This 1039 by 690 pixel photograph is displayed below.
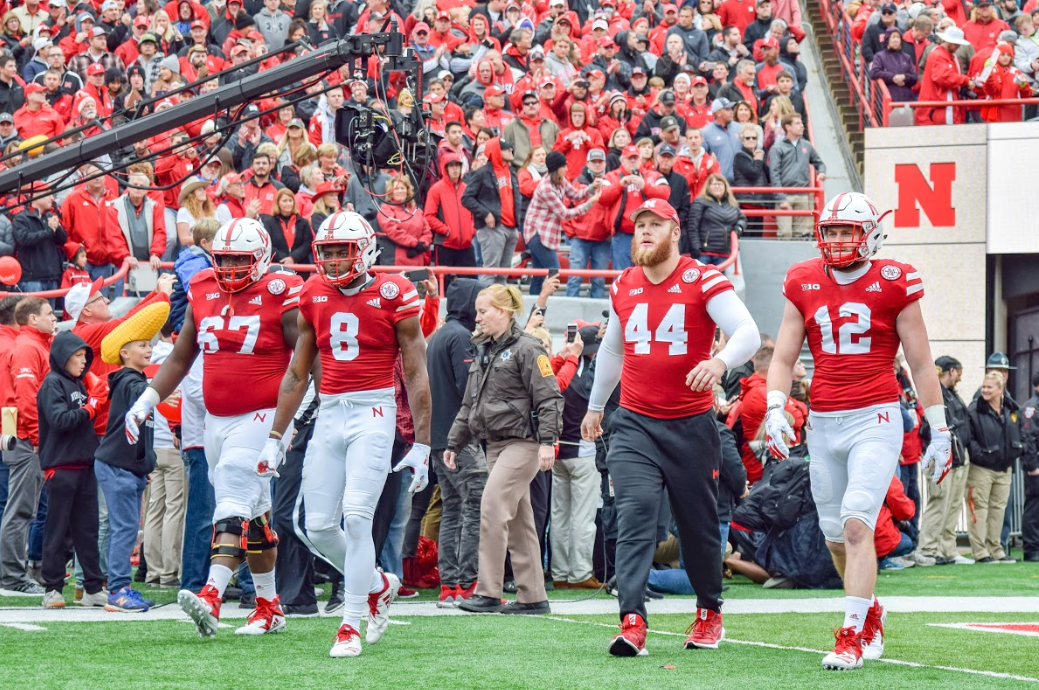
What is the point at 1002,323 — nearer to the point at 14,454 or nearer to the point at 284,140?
the point at 284,140

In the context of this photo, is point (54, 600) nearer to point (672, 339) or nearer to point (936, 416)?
point (672, 339)

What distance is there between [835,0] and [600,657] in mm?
18994

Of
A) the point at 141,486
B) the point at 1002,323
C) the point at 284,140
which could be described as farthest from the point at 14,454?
the point at 1002,323

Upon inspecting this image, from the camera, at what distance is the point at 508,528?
31.9ft

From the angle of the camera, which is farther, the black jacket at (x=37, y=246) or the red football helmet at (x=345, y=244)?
the black jacket at (x=37, y=246)

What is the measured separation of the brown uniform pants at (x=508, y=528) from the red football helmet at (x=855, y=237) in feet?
9.51

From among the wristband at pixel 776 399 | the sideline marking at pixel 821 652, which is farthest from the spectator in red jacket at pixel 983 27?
the wristband at pixel 776 399

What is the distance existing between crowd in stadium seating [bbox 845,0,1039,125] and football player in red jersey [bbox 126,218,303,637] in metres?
12.9

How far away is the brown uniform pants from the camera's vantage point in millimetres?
9555

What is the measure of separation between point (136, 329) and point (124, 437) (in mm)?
686

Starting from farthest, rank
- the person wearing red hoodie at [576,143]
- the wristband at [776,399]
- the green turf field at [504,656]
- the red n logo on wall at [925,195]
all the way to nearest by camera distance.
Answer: the red n logo on wall at [925,195], the person wearing red hoodie at [576,143], the wristband at [776,399], the green turf field at [504,656]

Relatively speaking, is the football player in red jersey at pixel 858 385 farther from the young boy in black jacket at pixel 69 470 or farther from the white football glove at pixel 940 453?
the young boy in black jacket at pixel 69 470

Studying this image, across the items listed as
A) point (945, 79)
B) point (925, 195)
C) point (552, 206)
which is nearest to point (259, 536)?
point (552, 206)

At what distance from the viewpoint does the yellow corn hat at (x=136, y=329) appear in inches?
384
